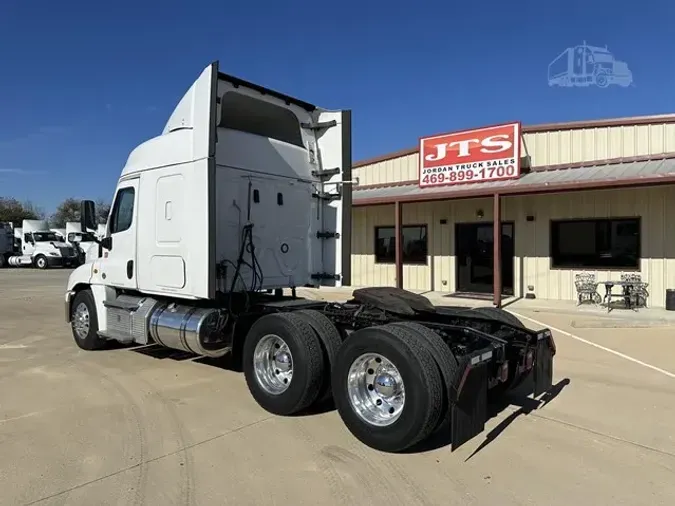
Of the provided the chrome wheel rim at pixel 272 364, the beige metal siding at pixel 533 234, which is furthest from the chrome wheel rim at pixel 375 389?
the beige metal siding at pixel 533 234

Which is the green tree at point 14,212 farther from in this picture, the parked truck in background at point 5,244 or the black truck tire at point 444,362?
the black truck tire at point 444,362

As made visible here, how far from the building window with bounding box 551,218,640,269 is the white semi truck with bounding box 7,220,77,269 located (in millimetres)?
29835

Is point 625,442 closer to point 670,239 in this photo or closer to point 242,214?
point 242,214

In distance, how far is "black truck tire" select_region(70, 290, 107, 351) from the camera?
7.67 meters

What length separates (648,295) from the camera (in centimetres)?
1248

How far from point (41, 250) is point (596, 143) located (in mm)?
33002

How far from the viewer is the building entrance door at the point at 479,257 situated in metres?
14.9

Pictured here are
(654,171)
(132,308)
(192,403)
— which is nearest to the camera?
(192,403)

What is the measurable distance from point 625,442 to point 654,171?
892cm

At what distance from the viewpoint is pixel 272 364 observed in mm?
5227

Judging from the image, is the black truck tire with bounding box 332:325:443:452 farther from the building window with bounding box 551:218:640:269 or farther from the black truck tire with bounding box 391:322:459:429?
the building window with bounding box 551:218:640:269

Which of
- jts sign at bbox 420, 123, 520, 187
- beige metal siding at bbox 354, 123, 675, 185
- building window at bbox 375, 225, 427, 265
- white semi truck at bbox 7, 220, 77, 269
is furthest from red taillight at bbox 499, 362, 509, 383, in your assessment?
white semi truck at bbox 7, 220, 77, 269

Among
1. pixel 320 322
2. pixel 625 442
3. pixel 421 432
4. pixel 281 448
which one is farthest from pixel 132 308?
pixel 625 442

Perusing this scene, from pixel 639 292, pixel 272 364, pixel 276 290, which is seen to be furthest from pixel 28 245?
pixel 639 292
